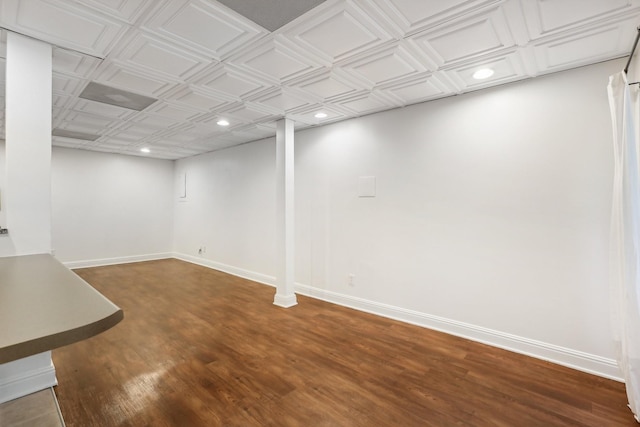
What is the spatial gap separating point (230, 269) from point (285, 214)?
2605mm

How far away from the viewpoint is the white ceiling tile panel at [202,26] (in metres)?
1.88

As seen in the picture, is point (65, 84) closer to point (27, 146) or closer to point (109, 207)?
point (27, 146)

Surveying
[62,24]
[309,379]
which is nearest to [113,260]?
[62,24]

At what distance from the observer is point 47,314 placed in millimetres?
812

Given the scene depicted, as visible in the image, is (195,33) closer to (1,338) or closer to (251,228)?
(1,338)

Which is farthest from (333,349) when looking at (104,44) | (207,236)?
(207,236)

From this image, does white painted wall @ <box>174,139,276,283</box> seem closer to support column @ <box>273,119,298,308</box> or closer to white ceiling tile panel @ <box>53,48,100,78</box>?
support column @ <box>273,119,298,308</box>

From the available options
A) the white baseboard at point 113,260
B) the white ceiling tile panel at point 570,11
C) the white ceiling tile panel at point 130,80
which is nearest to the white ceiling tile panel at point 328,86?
the white ceiling tile panel at point 130,80

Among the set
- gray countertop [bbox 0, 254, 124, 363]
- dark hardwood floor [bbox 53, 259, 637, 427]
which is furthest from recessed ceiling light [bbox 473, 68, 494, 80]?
gray countertop [bbox 0, 254, 124, 363]

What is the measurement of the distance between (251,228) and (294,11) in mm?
4178

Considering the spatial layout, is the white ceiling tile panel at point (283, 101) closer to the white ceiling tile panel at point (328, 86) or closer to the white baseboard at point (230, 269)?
the white ceiling tile panel at point (328, 86)

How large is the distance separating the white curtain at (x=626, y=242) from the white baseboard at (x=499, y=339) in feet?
1.59

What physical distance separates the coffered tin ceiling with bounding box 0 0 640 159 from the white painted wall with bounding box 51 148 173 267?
10.5 feet

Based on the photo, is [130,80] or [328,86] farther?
[328,86]
